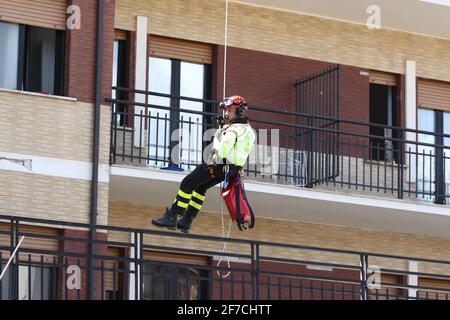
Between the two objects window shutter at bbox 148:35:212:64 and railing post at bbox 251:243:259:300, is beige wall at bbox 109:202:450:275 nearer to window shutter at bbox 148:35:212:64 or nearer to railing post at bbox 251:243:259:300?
window shutter at bbox 148:35:212:64

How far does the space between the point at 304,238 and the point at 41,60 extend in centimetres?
500

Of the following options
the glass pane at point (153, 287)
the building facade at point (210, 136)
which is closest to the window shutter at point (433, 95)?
the building facade at point (210, 136)

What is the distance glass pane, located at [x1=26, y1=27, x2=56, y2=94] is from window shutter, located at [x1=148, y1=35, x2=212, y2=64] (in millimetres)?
1947

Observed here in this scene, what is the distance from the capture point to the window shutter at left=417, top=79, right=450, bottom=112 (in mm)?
31703

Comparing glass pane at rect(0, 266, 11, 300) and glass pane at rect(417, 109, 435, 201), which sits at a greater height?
glass pane at rect(417, 109, 435, 201)

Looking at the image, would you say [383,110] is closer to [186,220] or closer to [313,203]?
[313,203]

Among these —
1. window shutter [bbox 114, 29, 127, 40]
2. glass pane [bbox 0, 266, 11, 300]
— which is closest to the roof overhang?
window shutter [bbox 114, 29, 127, 40]

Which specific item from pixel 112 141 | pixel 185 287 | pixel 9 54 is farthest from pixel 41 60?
pixel 185 287

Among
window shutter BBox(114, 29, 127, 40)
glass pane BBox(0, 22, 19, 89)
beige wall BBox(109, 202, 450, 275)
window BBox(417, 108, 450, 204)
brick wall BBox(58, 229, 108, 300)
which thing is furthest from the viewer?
window BBox(417, 108, 450, 204)

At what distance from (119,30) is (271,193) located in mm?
3346

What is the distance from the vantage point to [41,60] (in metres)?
28.0

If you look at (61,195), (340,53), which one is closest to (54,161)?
(61,195)

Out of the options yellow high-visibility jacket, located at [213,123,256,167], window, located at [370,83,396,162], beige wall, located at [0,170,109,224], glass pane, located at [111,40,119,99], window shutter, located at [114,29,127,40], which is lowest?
beige wall, located at [0,170,109,224]

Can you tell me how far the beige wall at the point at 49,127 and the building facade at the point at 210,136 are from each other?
0.02m
